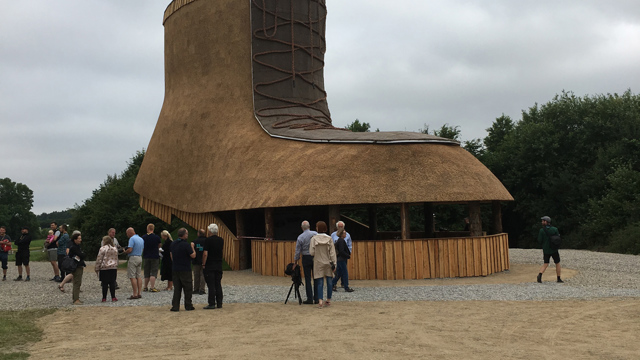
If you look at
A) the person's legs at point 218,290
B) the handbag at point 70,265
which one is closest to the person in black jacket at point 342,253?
the person's legs at point 218,290

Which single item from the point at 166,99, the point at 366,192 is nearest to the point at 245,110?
the point at 166,99

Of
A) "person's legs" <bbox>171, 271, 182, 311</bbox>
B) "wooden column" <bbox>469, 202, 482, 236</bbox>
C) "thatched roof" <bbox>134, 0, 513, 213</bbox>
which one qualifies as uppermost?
"thatched roof" <bbox>134, 0, 513, 213</bbox>

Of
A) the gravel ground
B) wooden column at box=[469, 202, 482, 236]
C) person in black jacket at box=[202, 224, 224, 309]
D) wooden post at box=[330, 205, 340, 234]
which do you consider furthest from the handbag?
wooden column at box=[469, 202, 482, 236]

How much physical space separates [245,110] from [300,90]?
274 centimetres

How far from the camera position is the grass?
7047 mm

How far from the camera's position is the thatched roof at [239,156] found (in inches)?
585

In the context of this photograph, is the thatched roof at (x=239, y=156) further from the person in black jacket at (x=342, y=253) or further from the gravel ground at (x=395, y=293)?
the gravel ground at (x=395, y=293)

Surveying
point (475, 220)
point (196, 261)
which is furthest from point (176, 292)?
point (475, 220)

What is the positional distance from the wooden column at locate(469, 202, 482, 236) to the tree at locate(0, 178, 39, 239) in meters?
70.9

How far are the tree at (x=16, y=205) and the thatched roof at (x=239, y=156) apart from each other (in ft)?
201

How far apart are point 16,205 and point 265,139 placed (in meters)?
67.8

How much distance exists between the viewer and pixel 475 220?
50.8 ft

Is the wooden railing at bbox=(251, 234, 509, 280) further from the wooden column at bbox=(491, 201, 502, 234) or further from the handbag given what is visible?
the handbag

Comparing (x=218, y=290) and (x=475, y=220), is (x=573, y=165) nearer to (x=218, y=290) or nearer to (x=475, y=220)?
(x=475, y=220)
